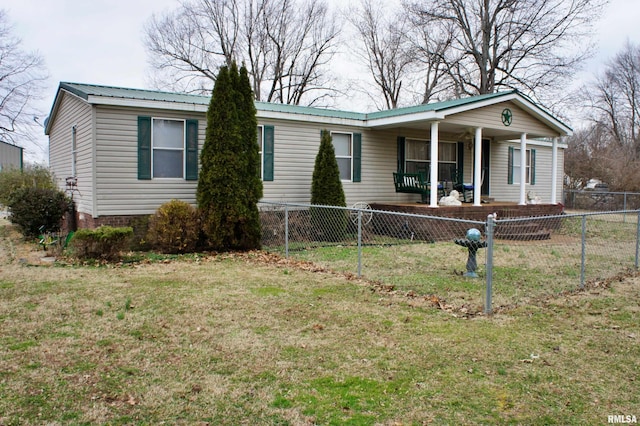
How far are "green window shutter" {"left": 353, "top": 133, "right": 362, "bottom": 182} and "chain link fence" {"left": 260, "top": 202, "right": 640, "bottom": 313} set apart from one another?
0.80 m

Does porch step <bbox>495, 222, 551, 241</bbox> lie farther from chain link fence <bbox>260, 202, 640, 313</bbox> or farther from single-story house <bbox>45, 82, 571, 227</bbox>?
single-story house <bbox>45, 82, 571, 227</bbox>

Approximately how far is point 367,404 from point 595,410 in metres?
1.48

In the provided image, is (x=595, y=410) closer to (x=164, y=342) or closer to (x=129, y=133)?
(x=164, y=342)

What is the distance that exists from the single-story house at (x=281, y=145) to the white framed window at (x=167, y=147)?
21 mm

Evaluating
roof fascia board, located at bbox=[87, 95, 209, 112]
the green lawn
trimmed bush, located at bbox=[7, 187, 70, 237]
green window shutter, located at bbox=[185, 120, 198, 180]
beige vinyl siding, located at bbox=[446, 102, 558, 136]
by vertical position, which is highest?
beige vinyl siding, located at bbox=[446, 102, 558, 136]

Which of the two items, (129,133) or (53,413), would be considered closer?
(53,413)

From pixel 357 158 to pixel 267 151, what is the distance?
2670 millimetres

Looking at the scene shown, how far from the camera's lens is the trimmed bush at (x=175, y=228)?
9.15 metres

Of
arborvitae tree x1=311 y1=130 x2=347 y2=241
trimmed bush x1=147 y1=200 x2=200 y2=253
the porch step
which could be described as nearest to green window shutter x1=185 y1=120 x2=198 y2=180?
trimmed bush x1=147 y1=200 x2=200 y2=253

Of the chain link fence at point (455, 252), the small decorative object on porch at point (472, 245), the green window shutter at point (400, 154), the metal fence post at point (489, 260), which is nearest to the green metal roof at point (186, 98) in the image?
the green window shutter at point (400, 154)

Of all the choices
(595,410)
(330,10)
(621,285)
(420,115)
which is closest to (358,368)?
(595,410)

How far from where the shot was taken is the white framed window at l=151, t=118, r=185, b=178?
10.2m

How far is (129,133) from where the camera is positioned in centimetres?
990

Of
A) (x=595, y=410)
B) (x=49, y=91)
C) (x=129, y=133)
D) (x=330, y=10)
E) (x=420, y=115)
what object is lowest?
(x=595, y=410)
